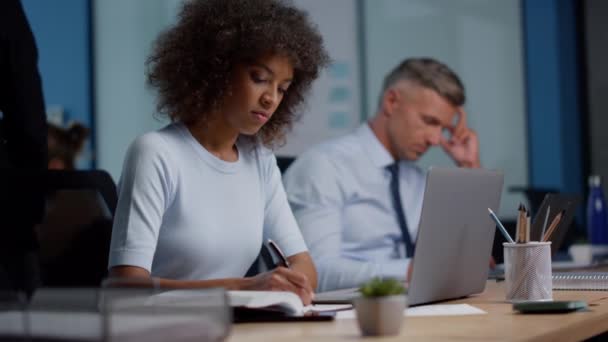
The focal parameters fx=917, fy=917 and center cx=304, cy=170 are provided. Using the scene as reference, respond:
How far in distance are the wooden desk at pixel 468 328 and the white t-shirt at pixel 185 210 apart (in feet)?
1.70

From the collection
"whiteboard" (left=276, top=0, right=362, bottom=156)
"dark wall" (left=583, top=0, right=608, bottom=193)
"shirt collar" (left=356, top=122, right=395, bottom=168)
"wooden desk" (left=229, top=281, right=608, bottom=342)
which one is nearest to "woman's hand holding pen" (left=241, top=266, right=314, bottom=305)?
"wooden desk" (left=229, top=281, right=608, bottom=342)

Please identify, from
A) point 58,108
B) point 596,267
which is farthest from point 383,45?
point 596,267

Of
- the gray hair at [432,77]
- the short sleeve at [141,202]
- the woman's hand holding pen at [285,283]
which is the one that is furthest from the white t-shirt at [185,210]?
the gray hair at [432,77]

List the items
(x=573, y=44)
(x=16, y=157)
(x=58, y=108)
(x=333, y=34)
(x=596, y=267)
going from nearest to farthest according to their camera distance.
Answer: (x=16, y=157) → (x=596, y=267) → (x=58, y=108) → (x=333, y=34) → (x=573, y=44)

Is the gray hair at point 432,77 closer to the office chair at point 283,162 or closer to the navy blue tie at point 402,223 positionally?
the navy blue tie at point 402,223

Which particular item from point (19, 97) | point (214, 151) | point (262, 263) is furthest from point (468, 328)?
point (19, 97)

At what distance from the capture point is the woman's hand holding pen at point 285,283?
1.59m

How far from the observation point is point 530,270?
1655 millimetres

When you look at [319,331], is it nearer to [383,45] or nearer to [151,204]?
[151,204]

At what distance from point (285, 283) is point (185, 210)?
41 centimetres

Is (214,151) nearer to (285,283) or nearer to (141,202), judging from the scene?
(141,202)

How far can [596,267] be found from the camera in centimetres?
254

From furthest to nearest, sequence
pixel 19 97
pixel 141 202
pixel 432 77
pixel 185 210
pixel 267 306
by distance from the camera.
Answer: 1. pixel 432 77
2. pixel 19 97
3. pixel 185 210
4. pixel 141 202
5. pixel 267 306

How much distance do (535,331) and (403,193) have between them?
74.7 inches
